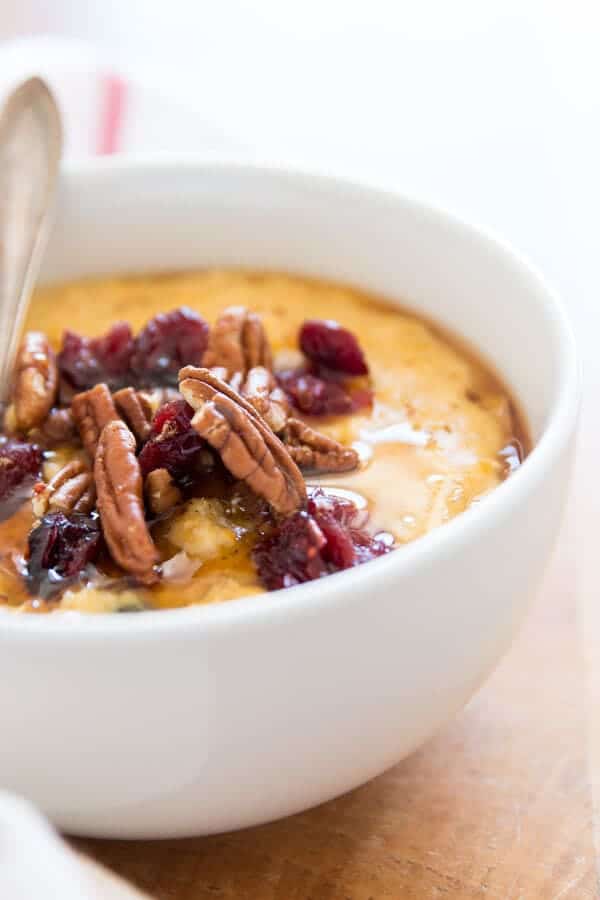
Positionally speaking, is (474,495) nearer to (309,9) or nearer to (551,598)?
(551,598)

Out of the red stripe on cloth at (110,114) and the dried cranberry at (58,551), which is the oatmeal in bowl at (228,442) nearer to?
the dried cranberry at (58,551)

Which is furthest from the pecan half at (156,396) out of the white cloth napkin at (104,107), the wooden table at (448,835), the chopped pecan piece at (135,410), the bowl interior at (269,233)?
the white cloth napkin at (104,107)

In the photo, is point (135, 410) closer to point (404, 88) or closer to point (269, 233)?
point (269, 233)

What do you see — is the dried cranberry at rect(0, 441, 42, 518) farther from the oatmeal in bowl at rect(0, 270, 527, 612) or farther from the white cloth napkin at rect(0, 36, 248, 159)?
the white cloth napkin at rect(0, 36, 248, 159)

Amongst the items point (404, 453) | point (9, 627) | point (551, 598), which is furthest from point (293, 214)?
point (9, 627)

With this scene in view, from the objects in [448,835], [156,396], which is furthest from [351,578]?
[156,396]

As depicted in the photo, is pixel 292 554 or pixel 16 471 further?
pixel 16 471

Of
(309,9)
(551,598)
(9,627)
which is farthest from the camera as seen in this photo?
(309,9)
